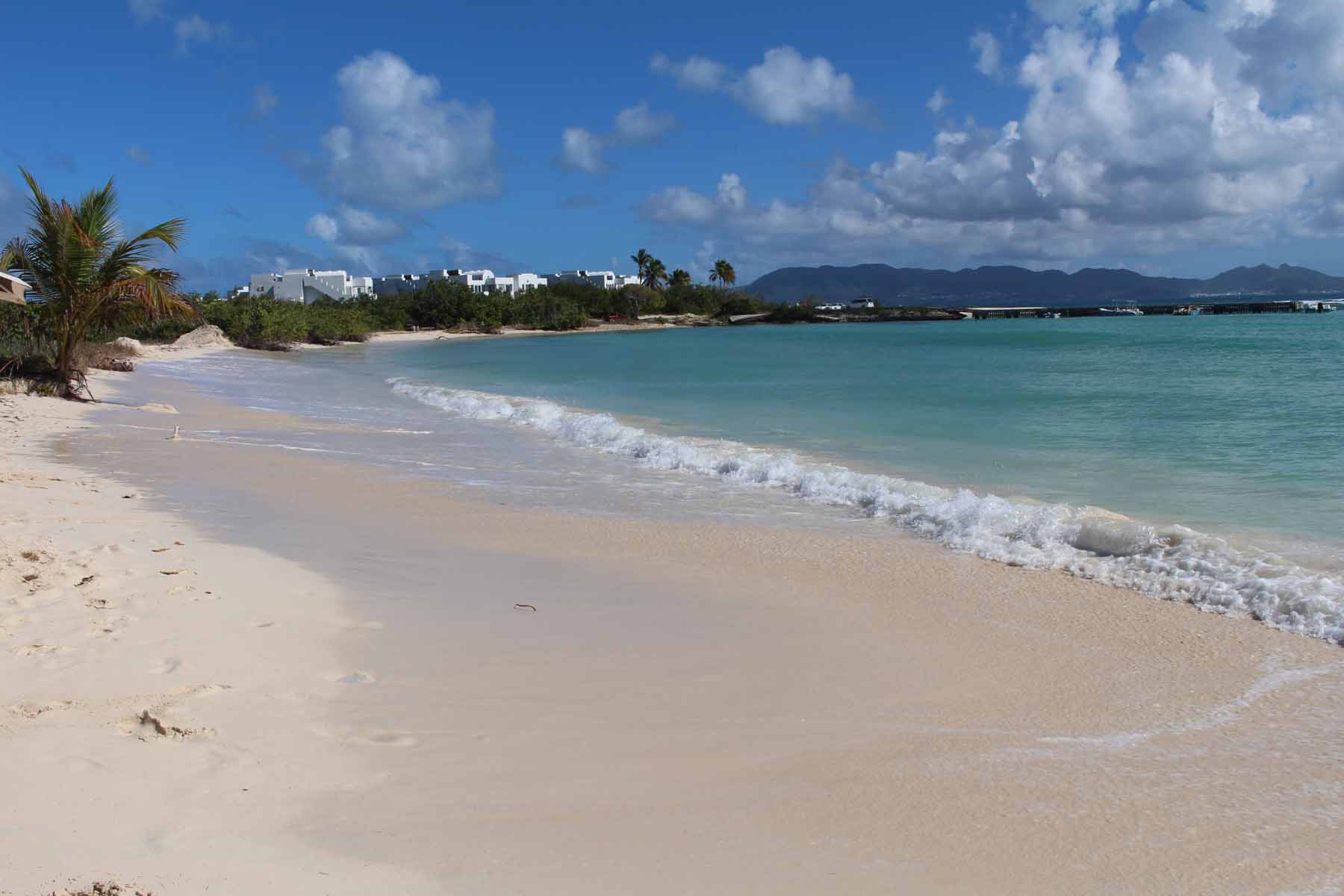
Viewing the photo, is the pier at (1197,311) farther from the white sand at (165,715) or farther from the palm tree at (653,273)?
the white sand at (165,715)

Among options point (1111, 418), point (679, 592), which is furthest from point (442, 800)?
point (1111, 418)

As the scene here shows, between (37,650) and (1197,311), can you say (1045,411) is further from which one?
(1197,311)

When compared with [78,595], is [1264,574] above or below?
below

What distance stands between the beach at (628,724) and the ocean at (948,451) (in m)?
1.13

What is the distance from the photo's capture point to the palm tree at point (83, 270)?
52.7 ft

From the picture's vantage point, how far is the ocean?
8.05 metres

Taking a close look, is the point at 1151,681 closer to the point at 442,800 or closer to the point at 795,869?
the point at 795,869

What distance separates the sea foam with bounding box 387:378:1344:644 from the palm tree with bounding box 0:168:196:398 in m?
10.1

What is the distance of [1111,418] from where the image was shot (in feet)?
65.9

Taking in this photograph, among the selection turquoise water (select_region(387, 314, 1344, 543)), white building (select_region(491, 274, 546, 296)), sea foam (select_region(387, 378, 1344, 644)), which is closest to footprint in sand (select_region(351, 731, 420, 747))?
sea foam (select_region(387, 378, 1344, 644))

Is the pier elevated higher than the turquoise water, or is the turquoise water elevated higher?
the pier

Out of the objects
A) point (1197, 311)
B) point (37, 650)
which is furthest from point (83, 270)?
point (1197, 311)

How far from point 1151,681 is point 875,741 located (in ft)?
6.18

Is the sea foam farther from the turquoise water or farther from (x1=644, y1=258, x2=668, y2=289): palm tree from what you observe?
(x1=644, y1=258, x2=668, y2=289): palm tree
